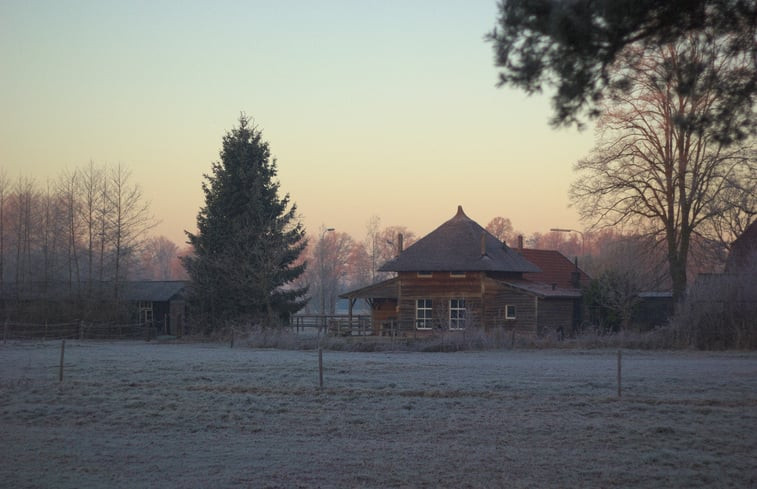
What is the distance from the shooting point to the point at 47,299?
173 ft

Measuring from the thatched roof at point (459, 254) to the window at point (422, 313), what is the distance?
1938mm

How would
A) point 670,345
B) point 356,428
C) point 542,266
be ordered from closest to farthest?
point 356,428
point 670,345
point 542,266

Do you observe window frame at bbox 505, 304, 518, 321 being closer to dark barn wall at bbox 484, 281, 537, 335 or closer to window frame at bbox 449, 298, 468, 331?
dark barn wall at bbox 484, 281, 537, 335

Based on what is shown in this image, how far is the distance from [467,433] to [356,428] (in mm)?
2162

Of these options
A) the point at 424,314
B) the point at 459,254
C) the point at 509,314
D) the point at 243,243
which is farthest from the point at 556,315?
the point at 243,243

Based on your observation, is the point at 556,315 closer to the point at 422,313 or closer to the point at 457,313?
the point at 457,313

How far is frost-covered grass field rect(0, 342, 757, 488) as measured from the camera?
1178cm

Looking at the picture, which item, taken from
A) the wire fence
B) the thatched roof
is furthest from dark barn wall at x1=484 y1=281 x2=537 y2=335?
the wire fence

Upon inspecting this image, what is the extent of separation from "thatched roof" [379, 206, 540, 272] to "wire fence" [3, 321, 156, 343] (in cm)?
1649

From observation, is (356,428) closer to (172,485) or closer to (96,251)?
(172,485)

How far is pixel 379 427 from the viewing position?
51.4 ft

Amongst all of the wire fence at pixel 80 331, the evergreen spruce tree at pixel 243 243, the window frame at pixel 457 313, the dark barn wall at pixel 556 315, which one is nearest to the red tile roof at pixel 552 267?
the dark barn wall at pixel 556 315

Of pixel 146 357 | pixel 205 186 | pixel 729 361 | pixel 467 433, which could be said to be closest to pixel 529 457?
pixel 467 433

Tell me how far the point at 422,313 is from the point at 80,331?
819 inches
